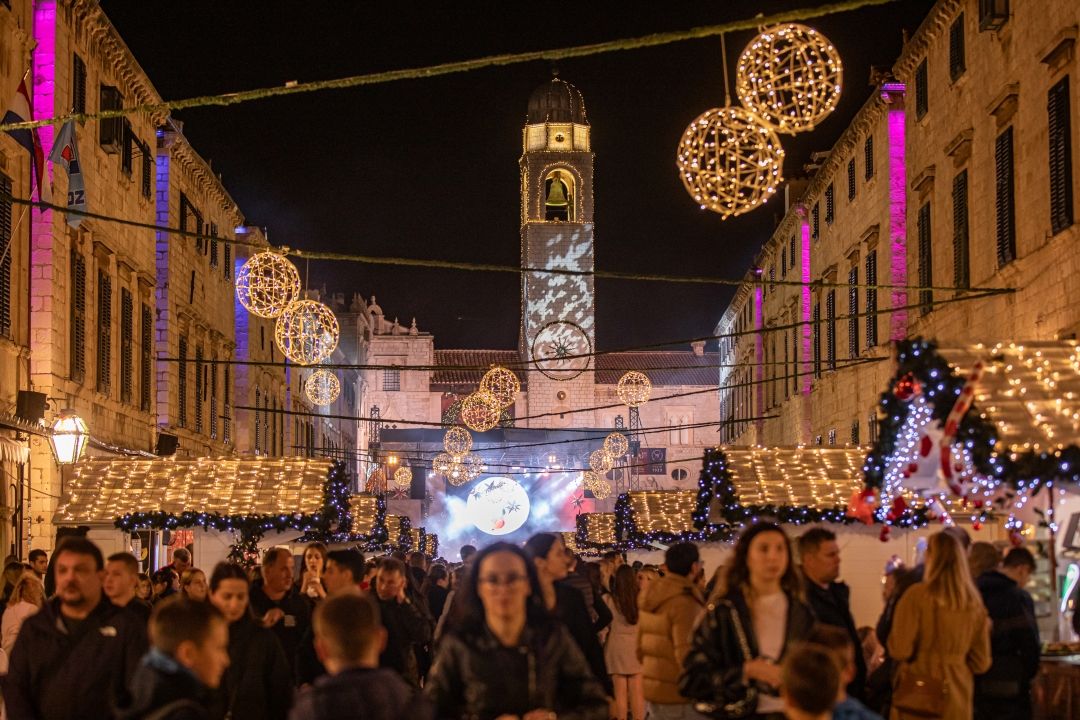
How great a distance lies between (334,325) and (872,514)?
997cm

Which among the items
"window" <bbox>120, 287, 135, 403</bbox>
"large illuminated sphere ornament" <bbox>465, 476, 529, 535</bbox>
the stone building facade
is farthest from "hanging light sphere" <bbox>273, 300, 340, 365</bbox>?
"large illuminated sphere ornament" <bbox>465, 476, 529, 535</bbox>

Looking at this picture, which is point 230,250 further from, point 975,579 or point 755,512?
point 975,579

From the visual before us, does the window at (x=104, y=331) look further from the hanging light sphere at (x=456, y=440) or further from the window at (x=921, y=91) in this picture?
the hanging light sphere at (x=456, y=440)

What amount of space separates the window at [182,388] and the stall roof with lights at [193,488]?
41.0 ft

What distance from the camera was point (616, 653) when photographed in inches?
608

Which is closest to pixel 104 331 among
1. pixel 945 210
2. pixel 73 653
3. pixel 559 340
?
pixel 945 210

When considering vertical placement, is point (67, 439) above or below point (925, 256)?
below

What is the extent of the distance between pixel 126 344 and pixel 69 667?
2257 cm

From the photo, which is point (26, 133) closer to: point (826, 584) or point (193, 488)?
point (193, 488)

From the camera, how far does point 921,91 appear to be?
26406mm

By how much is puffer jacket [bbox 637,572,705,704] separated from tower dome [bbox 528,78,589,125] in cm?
6804

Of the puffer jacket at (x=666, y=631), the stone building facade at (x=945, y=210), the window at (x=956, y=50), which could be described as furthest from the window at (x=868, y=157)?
the puffer jacket at (x=666, y=631)

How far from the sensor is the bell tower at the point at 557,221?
2977 inches

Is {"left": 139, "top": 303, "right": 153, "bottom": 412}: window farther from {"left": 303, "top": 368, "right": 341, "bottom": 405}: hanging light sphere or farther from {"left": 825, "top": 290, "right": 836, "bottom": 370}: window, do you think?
{"left": 825, "top": 290, "right": 836, "bottom": 370}: window
